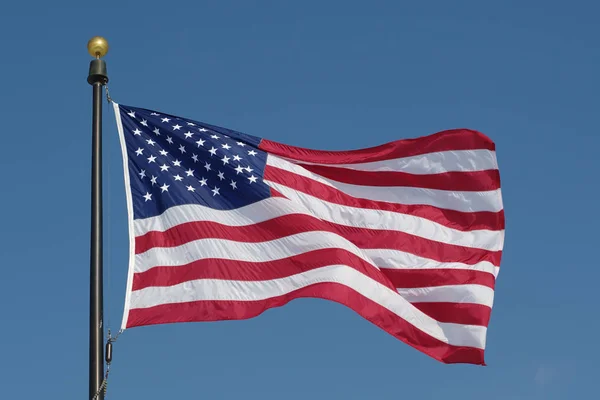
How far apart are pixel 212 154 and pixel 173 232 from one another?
171 cm

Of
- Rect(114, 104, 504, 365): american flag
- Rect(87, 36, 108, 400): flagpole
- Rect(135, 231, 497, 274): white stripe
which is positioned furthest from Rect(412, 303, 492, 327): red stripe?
Rect(87, 36, 108, 400): flagpole

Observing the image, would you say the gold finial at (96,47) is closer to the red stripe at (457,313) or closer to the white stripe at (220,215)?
the white stripe at (220,215)

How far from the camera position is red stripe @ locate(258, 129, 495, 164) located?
59.9 ft

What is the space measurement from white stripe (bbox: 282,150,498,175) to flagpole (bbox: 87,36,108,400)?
5367 millimetres

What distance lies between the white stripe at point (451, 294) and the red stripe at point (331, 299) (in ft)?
2.17

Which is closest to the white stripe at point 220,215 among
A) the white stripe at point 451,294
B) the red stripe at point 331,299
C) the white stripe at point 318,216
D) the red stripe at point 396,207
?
the white stripe at point 318,216

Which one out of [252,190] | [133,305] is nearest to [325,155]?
[252,190]

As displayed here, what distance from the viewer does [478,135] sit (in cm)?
1919

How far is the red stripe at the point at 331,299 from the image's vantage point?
15.4 meters

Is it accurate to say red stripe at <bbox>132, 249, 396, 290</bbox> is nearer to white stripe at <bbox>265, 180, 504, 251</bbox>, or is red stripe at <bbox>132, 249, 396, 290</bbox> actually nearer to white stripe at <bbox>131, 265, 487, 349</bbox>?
white stripe at <bbox>131, 265, 487, 349</bbox>

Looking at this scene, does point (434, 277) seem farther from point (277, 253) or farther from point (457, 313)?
point (277, 253)

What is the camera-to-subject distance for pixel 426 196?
18.8 meters

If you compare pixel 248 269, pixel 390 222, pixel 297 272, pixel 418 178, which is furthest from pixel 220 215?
pixel 418 178

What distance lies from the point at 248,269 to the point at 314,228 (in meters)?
1.40
